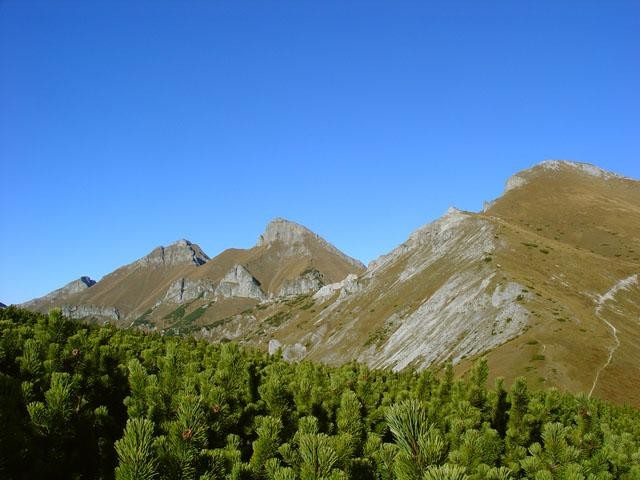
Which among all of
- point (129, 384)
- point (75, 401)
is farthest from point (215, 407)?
point (129, 384)

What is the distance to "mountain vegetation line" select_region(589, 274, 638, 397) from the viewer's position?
52.9 metres

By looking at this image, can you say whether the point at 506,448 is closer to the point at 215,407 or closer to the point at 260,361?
the point at 215,407

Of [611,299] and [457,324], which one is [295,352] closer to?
[457,324]

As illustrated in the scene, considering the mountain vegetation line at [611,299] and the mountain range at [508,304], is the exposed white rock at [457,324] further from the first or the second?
the mountain vegetation line at [611,299]

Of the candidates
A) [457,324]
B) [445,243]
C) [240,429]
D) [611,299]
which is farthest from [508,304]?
[240,429]

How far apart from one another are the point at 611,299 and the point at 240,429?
346 ft

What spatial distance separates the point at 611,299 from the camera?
311ft

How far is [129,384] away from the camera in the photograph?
9703mm

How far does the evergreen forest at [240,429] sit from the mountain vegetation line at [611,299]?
4291cm

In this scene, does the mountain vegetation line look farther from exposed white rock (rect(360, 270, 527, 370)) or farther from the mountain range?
exposed white rock (rect(360, 270, 527, 370))

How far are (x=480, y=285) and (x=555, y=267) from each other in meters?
21.6

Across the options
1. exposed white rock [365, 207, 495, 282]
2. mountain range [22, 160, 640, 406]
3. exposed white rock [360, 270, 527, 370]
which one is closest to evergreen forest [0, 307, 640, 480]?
mountain range [22, 160, 640, 406]

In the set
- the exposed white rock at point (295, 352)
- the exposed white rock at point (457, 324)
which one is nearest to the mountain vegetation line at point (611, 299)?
the exposed white rock at point (457, 324)

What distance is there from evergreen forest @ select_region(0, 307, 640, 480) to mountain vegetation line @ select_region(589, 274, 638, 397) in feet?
141
